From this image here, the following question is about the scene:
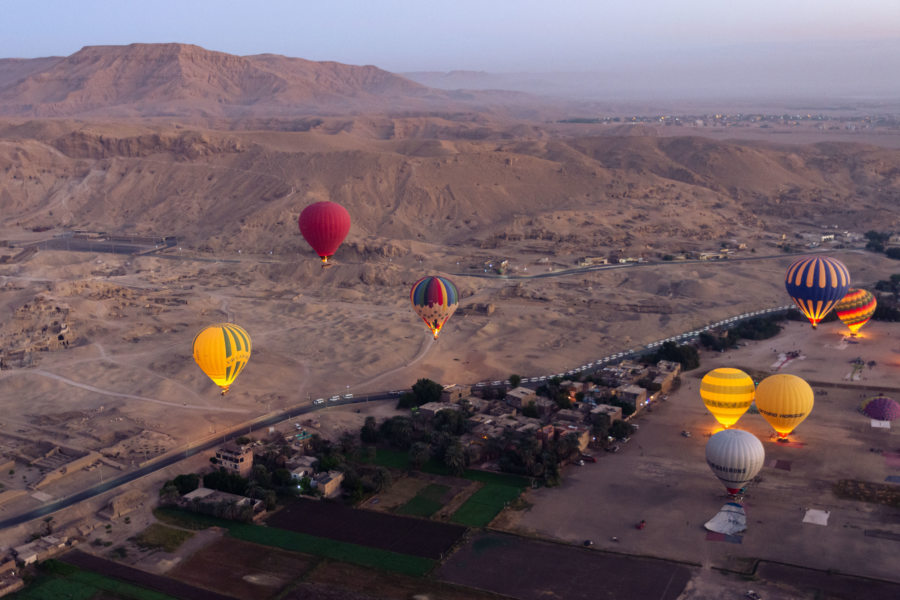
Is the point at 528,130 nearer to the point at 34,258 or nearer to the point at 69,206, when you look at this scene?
the point at 69,206

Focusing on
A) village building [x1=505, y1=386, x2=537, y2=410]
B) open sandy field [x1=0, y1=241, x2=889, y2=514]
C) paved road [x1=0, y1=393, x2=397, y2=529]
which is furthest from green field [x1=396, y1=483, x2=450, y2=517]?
paved road [x1=0, y1=393, x2=397, y2=529]

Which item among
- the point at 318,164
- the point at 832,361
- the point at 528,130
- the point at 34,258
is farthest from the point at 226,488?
the point at 528,130

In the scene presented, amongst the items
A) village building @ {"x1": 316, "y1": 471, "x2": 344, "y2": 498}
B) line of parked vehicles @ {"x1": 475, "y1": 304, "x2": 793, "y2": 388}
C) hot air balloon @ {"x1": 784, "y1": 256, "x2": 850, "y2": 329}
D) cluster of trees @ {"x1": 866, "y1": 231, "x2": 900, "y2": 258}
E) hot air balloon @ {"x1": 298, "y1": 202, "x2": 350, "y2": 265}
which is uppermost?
hot air balloon @ {"x1": 298, "y1": 202, "x2": 350, "y2": 265}

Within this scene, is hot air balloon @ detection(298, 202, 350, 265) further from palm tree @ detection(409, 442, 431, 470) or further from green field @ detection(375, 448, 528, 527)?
palm tree @ detection(409, 442, 431, 470)

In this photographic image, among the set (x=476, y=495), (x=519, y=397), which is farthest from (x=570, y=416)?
(x=476, y=495)

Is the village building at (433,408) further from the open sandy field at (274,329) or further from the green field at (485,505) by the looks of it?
the green field at (485,505)

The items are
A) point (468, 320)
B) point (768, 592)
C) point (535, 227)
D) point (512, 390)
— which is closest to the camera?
point (768, 592)

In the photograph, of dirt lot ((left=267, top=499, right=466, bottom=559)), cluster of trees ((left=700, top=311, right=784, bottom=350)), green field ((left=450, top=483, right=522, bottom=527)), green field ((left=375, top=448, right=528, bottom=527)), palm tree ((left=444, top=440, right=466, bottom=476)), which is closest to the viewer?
dirt lot ((left=267, top=499, right=466, bottom=559))

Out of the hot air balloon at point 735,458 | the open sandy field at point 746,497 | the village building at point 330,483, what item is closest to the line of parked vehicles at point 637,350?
the open sandy field at point 746,497
